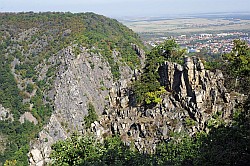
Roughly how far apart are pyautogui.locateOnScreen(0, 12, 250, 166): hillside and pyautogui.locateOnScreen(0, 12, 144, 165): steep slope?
23 centimetres

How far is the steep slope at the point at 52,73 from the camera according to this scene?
5668 centimetres

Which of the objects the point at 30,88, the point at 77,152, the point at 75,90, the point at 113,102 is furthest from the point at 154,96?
the point at 30,88

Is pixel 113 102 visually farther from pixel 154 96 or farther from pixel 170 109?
pixel 170 109

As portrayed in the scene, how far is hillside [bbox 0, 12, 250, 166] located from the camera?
15438 millimetres

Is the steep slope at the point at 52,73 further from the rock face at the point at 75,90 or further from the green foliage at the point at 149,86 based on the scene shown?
the green foliage at the point at 149,86

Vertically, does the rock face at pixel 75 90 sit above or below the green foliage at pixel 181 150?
below

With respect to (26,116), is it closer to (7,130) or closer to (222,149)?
(7,130)

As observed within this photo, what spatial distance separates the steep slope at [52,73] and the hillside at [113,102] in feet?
0.74

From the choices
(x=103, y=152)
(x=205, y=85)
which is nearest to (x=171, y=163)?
(x=103, y=152)

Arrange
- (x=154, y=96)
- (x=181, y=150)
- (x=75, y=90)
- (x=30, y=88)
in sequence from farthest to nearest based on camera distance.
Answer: (x=30, y=88) < (x=75, y=90) < (x=154, y=96) < (x=181, y=150)

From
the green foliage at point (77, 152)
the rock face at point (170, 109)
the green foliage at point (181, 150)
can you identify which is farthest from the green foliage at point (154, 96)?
the green foliage at point (77, 152)

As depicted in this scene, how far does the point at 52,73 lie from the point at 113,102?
46.0 meters

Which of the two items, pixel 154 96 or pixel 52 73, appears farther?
pixel 52 73

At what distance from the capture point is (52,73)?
6669 cm
